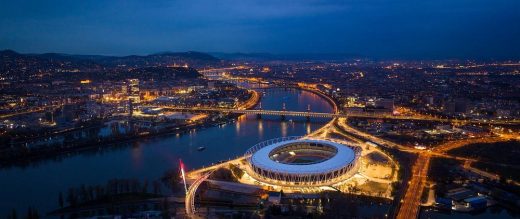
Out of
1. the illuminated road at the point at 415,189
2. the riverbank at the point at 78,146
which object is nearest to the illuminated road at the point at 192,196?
the illuminated road at the point at 415,189

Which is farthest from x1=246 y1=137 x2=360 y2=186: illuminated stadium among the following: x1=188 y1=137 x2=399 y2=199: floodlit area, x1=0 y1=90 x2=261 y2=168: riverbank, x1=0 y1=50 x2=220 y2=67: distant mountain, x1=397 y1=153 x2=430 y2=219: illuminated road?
x1=0 y1=50 x2=220 y2=67: distant mountain

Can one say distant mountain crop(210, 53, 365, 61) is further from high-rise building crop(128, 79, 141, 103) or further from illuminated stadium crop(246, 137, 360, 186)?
illuminated stadium crop(246, 137, 360, 186)

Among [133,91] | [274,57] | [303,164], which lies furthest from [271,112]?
[274,57]

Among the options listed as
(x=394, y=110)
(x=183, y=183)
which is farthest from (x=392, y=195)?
(x=394, y=110)

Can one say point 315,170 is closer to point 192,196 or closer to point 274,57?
point 192,196

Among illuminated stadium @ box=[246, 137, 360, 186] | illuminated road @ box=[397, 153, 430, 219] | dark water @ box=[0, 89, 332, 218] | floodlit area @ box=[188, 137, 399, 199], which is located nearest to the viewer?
illuminated road @ box=[397, 153, 430, 219]
